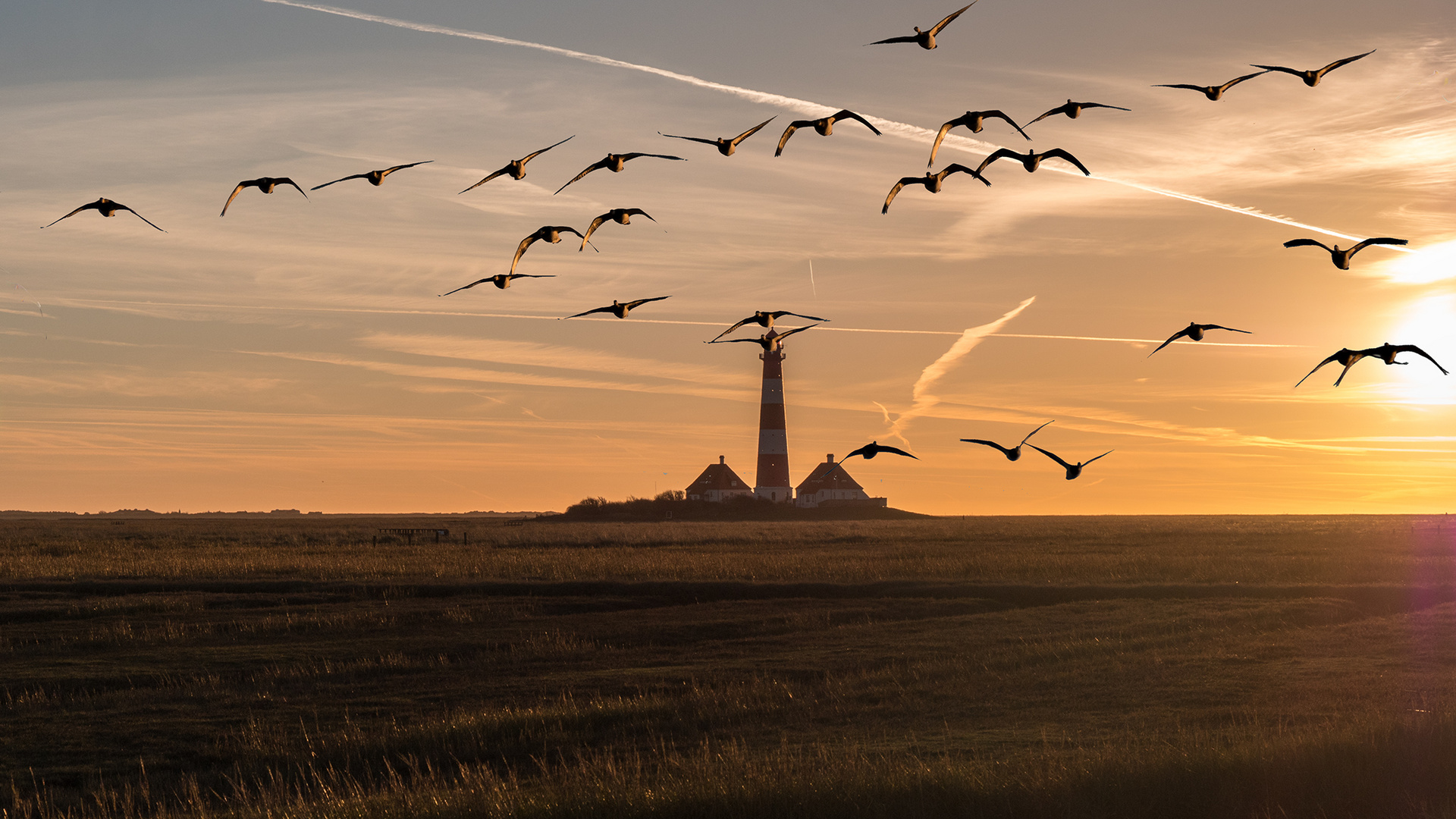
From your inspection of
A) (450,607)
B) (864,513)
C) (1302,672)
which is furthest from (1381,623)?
(864,513)

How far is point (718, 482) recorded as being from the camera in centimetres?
14425

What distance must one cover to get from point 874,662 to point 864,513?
115987 millimetres

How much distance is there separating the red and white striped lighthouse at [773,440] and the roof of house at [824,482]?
39.0 feet

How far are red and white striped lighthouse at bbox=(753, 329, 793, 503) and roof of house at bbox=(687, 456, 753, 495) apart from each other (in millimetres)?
14664

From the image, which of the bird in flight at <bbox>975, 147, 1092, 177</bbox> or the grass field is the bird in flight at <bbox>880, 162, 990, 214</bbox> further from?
the grass field

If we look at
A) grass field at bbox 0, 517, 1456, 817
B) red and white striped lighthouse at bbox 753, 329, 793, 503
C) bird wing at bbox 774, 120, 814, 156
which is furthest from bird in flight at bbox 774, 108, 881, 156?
red and white striped lighthouse at bbox 753, 329, 793, 503

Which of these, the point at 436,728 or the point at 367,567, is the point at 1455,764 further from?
the point at 367,567

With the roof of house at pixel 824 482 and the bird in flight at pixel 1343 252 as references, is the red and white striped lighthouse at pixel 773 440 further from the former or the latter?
the bird in flight at pixel 1343 252

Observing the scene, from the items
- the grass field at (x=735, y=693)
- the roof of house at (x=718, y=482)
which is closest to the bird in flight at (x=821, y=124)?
the grass field at (x=735, y=693)

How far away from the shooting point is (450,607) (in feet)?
137

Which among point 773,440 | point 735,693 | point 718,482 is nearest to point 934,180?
point 735,693

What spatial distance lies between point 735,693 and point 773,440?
321ft

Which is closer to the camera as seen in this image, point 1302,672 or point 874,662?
point 1302,672

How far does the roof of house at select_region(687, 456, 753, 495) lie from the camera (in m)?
143
